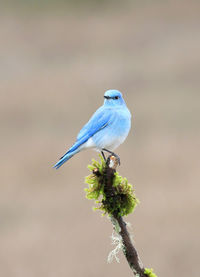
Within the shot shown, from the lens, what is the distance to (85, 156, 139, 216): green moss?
2869 millimetres

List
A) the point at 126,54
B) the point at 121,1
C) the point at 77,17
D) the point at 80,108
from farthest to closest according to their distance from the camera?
the point at 121,1 < the point at 77,17 < the point at 126,54 < the point at 80,108

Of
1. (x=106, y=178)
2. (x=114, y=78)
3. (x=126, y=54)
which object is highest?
(x=126, y=54)

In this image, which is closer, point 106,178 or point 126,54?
point 106,178

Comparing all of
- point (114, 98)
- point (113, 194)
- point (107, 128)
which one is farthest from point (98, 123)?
point (113, 194)

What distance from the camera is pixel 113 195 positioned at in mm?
2926

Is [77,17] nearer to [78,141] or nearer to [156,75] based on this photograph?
[156,75]

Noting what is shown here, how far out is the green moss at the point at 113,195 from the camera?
287 centimetres

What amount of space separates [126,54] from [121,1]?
7495mm

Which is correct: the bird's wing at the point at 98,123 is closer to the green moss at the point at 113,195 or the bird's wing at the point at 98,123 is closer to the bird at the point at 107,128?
the bird at the point at 107,128

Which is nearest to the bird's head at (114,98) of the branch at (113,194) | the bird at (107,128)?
the bird at (107,128)

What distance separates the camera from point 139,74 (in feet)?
70.5

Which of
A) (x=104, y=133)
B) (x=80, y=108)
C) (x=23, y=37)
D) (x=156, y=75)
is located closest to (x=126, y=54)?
(x=156, y=75)

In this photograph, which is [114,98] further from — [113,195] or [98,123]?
[113,195]

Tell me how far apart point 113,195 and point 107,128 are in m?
1.08
